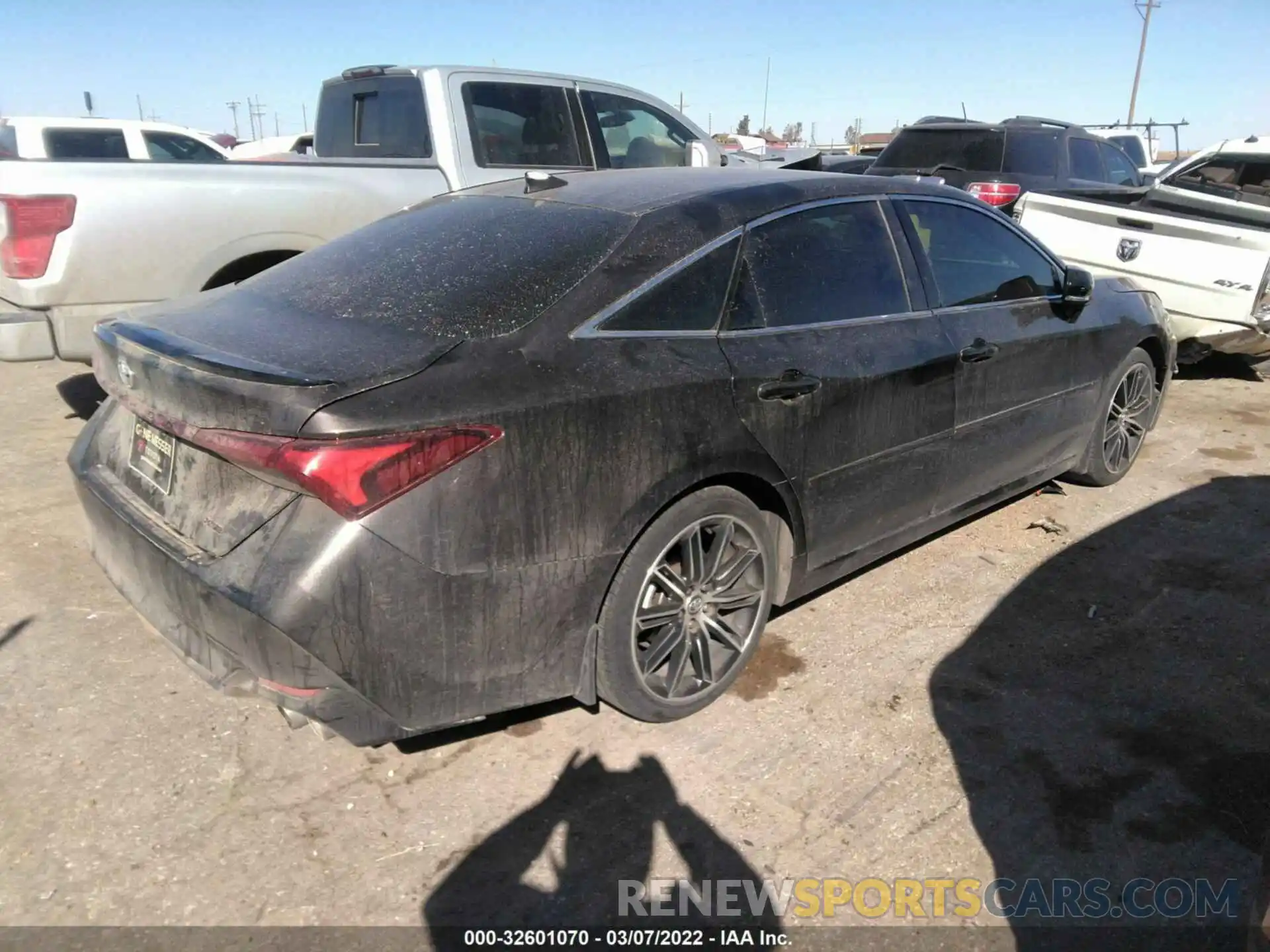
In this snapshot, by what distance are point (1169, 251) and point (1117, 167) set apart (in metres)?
4.43

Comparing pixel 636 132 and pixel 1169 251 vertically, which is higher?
pixel 636 132

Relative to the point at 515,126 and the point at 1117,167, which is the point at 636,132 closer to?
the point at 515,126

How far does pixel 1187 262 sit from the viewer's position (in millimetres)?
6547

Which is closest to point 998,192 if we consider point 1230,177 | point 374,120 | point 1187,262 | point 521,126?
point 1230,177

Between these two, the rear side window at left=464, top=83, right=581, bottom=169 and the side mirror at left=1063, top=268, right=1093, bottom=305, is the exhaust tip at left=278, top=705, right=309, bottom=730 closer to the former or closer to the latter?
the side mirror at left=1063, top=268, right=1093, bottom=305

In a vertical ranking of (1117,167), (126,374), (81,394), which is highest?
(1117,167)

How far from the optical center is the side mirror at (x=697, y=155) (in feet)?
21.4

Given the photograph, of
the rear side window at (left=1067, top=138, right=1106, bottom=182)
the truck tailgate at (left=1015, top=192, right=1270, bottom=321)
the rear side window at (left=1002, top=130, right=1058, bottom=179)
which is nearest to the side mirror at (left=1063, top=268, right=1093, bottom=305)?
the truck tailgate at (left=1015, top=192, right=1270, bottom=321)

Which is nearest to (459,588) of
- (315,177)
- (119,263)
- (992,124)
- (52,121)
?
(119,263)

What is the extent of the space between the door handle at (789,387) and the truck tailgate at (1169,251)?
466cm

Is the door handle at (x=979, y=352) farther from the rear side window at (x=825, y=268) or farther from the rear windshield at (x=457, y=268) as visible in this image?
the rear windshield at (x=457, y=268)

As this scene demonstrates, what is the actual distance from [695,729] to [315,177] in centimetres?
381

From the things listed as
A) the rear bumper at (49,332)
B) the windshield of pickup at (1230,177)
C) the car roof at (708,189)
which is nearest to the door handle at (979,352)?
the car roof at (708,189)

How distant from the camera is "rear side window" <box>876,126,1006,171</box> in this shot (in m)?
9.14
